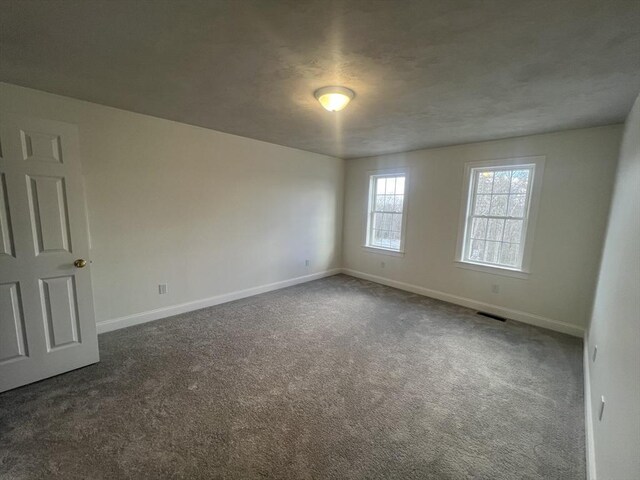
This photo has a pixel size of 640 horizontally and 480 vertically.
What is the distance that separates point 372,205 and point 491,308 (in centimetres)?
265

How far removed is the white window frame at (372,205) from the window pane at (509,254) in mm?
1473

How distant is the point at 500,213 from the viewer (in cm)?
379

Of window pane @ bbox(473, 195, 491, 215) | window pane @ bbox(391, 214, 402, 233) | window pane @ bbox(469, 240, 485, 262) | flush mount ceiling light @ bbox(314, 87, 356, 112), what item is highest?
flush mount ceiling light @ bbox(314, 87, 356, 112)

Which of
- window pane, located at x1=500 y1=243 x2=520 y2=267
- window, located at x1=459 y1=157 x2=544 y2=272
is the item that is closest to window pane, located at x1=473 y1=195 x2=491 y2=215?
window, located at x1=459 y1=157 x2=544 y2=272

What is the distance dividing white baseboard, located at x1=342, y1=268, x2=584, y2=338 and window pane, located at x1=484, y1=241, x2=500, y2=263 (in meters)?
0.65

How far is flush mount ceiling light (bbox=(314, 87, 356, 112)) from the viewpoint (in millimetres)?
2223

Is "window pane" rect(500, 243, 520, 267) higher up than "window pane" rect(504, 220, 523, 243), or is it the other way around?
"window pane" rect(504, 220, 523, 243)

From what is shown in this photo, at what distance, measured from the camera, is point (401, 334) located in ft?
10.3

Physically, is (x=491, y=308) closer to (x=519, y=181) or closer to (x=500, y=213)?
(x=500, y=213)

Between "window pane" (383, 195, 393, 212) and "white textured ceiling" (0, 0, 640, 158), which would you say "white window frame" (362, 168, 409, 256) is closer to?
"window pane" (383, 195, 393, 212)

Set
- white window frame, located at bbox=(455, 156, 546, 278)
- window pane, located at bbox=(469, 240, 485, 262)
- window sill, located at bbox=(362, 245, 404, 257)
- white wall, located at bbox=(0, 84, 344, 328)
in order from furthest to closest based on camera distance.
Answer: window sill, located at bbox=(362, 245, 404, 257), window pane, located at bbox=(469, 240, 485, 262), white window frame, located at bbox=(455, 156, 546, 278), white wall, located at bbox=(0, 84, 344, 328)

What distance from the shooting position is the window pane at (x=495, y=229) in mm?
3805

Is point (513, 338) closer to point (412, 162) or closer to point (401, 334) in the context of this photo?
point (401, 334)

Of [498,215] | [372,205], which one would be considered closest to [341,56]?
[498,215]
